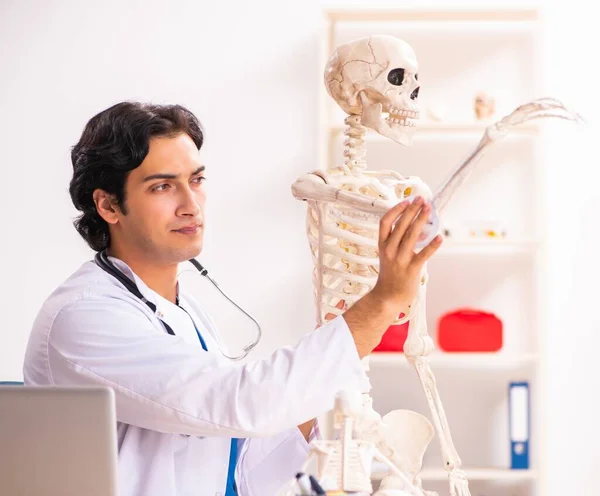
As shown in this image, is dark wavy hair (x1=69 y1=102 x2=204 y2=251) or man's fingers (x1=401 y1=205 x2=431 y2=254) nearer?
man's fingers (x1=401 y1=205 x2=431 y2=254)

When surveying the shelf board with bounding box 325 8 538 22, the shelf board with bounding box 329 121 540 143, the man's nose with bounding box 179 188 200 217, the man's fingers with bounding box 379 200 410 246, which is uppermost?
the shelf board with bounding box 325 8 538 22

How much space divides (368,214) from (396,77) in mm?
335

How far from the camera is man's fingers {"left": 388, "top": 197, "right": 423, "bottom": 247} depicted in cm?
136

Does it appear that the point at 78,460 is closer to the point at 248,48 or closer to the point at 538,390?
the point at 538,390

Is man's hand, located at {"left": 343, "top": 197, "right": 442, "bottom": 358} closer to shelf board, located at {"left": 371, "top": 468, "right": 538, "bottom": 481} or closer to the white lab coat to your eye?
the white lab coat

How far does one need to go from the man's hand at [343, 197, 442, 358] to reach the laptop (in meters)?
0.46

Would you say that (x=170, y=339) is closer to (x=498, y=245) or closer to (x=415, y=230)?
(x=415, y=230)

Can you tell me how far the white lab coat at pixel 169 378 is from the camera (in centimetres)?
147

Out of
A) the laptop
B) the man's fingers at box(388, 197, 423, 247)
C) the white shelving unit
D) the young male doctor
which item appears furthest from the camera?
the white shelving unit

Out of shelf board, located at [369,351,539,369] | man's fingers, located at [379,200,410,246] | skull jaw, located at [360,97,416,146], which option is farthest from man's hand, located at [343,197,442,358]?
shelf board, located at [369,351,539,369]

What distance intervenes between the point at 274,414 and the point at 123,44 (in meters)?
2.51

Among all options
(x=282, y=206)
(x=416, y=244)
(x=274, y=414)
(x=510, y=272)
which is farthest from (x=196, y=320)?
(x=510, y=272)

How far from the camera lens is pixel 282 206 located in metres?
3.54

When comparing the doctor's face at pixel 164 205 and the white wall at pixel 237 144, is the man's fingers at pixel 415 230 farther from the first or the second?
the white wall at pixel 237 144
